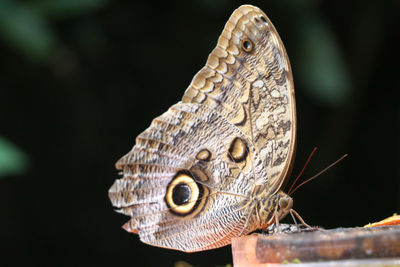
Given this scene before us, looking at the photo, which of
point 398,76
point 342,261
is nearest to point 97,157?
point 398,76

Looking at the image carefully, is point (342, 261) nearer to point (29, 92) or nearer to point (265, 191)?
point (265, 191)

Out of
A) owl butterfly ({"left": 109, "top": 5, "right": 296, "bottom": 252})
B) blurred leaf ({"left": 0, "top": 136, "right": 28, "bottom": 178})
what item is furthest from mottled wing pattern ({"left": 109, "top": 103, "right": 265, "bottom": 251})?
blurred leaf ({"left": 0, "top": 136, "right": 28, "bottom": 178})

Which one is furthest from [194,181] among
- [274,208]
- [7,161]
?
[7,161]

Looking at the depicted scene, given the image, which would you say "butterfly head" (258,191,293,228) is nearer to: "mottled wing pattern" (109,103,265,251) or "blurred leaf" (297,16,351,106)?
"mottled wing pattern" (109,103,265,251)

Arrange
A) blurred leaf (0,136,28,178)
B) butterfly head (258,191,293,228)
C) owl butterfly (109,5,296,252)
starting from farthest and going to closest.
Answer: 1. blurred leaf (0,136,28,178)
2. owl butterfly (109,5,296,252)
3. butterfly head (258,191,293,228)

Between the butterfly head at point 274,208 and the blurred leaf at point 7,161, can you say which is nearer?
the butterfly head at point 274,208

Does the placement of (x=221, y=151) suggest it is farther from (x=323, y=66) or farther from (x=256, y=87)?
(x=323, y=66)

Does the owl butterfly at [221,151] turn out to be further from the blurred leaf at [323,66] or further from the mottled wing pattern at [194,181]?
the blurred leaf at [323,66]

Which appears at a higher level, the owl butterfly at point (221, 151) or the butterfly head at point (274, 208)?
the owl butterfly at point (221, 151)

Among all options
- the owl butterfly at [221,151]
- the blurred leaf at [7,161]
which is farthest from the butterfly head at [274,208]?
the blurred leaf at [7,161]
